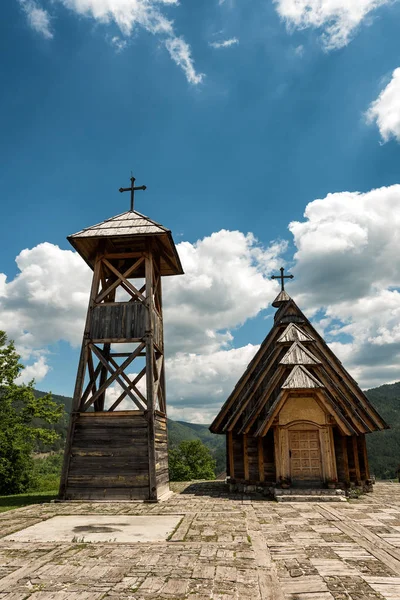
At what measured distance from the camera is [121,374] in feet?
Result: 50.0

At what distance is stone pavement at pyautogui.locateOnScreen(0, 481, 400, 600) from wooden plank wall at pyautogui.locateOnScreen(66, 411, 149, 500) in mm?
3145

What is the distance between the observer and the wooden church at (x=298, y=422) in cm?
1459

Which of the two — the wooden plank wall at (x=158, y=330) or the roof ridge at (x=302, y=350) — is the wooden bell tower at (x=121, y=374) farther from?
the roof ridge at (x=302, y=350)

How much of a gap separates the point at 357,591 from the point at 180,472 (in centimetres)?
3925

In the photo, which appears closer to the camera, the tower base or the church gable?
the tower base

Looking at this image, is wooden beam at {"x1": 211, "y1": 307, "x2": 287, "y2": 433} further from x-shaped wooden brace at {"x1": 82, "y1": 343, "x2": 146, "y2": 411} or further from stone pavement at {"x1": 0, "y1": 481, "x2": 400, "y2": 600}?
stone pavement at {"x1": 0, "y1": 481, "x2": 400, "y2": 600}

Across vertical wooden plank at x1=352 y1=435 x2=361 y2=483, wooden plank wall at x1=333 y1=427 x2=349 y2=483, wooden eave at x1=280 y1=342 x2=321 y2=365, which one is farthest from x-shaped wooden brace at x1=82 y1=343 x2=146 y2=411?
vertical wooden plank at x1=352 y1=435 x2=361 y2=483

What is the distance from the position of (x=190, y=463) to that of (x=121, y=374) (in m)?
31.8

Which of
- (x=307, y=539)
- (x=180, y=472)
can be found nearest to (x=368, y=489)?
(x=307, y=539)

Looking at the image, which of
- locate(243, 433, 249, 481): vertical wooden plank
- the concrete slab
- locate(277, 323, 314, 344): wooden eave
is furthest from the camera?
locate(277, 323, 314, 344): wooden eave

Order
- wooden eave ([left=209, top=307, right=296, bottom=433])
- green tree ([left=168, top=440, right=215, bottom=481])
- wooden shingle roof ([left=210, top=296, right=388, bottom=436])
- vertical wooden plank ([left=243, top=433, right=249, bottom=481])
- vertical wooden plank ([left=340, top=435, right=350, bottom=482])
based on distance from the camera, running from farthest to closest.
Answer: green tree ([left=168, top=440, right=215, bottom=481]), wooden eave ([left=209, top=307, right=296, bottom=433]), vertical wooden plank ([left=243, top=433, right=249, bottom=481]), wooden shingle roof ([left=210, top=296, right=388, bottom=436]), vertical wooden plank ([left=340, top=435, right=350, bottom=482])

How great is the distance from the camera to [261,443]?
50.8 ft

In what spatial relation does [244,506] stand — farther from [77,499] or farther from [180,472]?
[180,472]

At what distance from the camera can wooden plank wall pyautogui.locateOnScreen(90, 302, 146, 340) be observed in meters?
15.8
